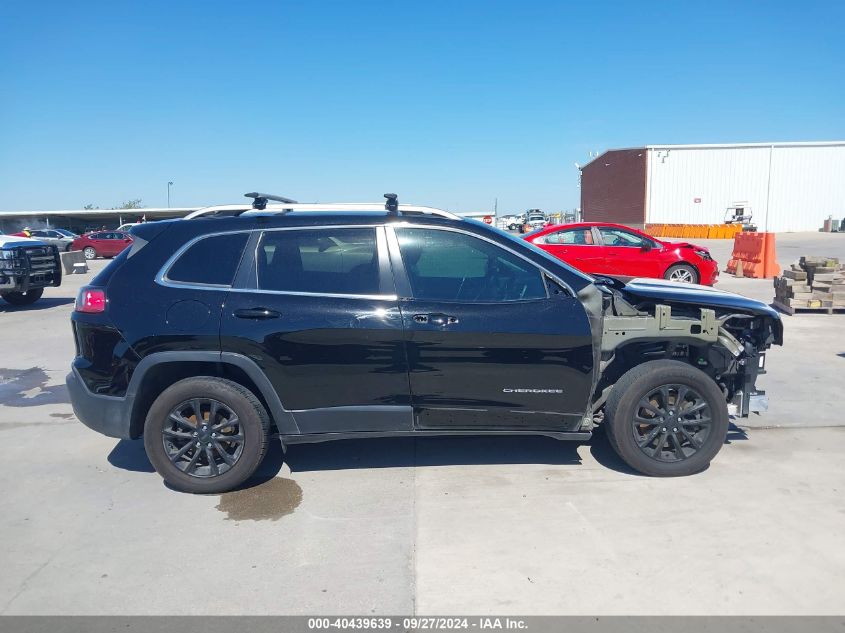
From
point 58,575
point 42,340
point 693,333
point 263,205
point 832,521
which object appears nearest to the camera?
point 58,575

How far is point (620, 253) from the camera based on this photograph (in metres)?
13.7

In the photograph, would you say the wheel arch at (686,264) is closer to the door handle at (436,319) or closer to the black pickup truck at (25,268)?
the door handle at (436,319)

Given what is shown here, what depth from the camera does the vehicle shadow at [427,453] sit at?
4859 mm

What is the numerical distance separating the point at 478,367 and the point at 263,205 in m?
2.06

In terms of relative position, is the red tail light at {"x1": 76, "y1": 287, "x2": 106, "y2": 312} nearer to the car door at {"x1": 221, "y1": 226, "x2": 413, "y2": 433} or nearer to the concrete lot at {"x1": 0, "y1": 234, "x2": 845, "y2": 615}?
the car door at {"x1": 221, "y1": 226, "x2": 413, "y2": 433}

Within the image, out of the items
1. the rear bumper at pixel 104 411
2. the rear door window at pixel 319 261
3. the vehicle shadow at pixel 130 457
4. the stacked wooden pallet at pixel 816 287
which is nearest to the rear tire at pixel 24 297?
the vehicle shadow at pixel 130 457

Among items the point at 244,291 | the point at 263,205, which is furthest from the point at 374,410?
the point at 263,205

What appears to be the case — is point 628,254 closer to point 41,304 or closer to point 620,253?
point 620,253

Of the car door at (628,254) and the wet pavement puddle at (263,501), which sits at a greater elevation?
the car door at (628,254)

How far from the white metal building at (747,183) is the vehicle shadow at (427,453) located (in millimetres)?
52431

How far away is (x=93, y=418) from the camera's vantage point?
4.41m

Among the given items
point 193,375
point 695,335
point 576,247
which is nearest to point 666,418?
point 695,335

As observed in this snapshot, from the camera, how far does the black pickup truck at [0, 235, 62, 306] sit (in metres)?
12.8

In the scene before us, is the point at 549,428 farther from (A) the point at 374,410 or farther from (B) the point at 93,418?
(B) the point at 93,418
